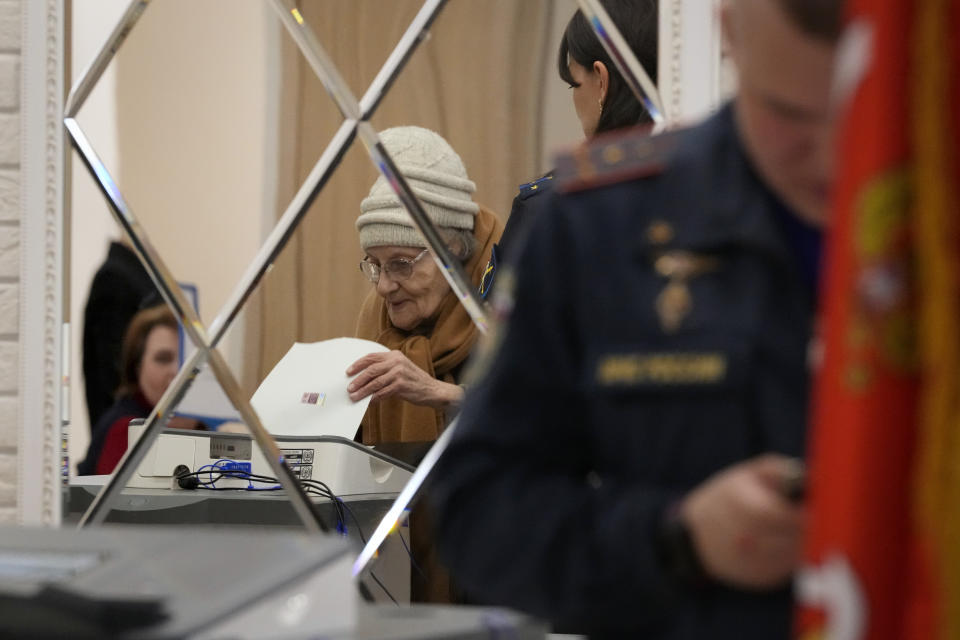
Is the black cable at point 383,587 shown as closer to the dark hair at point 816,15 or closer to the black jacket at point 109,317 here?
the black jacket at point 109,317

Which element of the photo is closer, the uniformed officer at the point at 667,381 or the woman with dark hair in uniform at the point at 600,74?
the uniformed officer at the point at 667,381

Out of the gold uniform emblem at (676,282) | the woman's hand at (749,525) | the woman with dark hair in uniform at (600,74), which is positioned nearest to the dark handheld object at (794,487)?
the woman's hand at (749,525)

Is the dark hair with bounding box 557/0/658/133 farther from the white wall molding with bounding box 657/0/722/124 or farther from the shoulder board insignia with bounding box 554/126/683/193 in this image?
the shoulder board insignia with bounding box 554/126/683/193

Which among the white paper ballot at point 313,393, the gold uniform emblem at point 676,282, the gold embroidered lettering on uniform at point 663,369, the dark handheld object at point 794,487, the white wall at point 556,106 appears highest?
the white wall at point 556,106

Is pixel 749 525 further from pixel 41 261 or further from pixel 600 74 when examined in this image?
pixel 41 261

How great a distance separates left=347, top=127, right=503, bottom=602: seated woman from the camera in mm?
1803

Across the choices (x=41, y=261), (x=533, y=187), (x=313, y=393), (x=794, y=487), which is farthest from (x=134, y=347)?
(x=794, y=487)

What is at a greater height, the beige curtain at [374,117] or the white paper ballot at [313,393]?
the beige curtain at [374,117]

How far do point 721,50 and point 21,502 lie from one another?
139cm

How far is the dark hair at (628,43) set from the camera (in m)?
1.73

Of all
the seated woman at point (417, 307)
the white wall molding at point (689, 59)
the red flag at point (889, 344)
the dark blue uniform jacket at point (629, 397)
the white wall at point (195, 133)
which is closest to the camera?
the red flag at point (889, 344)

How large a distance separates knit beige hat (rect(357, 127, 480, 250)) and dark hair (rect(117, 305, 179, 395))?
41 centimetres

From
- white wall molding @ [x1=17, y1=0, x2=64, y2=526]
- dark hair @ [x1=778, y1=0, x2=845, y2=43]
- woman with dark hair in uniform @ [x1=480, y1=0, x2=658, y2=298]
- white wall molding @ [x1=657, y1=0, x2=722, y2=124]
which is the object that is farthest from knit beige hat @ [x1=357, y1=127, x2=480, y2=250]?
dark hair @ [x1=778, y1=0, x2=845, y2=43]

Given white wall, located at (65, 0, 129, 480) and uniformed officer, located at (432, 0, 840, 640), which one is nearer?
uniformed officer, located at (432, 0, 840, 640)
